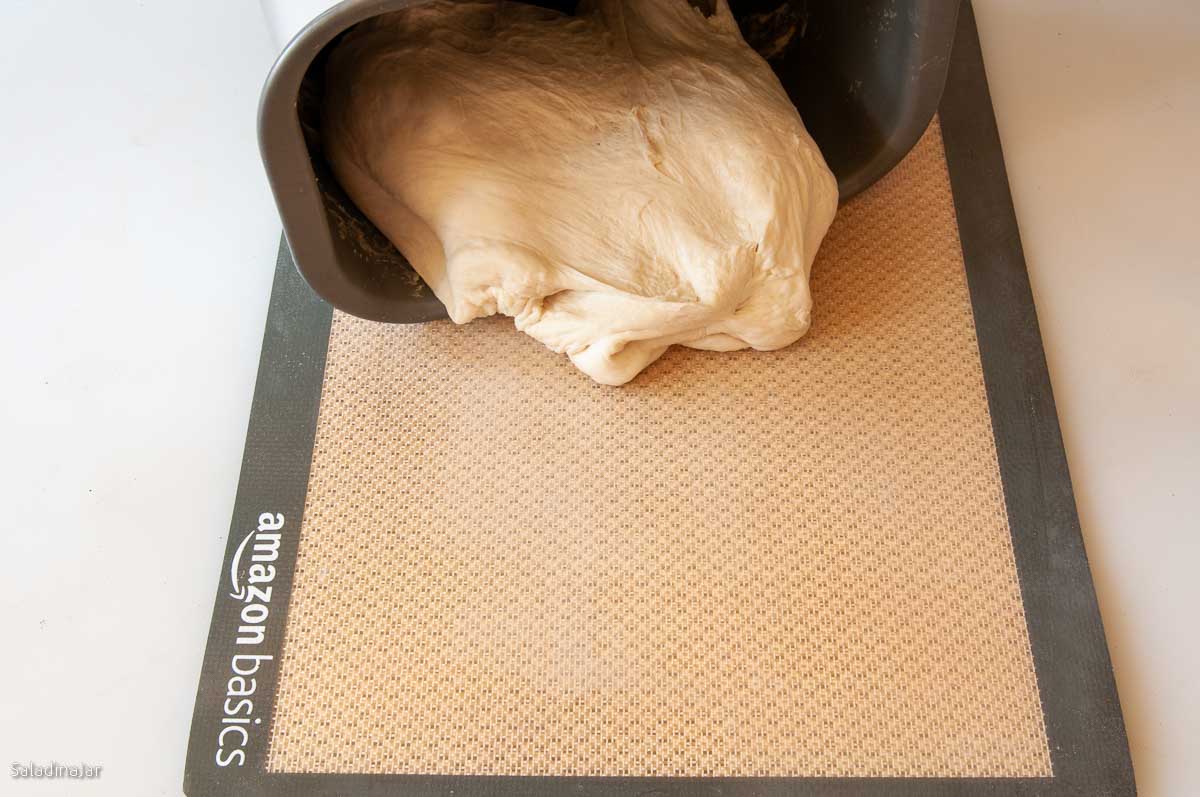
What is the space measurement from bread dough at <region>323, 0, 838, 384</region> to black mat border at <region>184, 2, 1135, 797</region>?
0.28m

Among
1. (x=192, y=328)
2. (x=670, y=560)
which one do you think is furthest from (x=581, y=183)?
(x=192, y=328)

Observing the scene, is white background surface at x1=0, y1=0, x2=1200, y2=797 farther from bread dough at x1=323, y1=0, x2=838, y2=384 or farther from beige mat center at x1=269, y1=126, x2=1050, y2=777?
bread dough at x1=323, y1=0, x2=838, y2=384

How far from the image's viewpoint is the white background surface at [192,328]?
47.0 inches

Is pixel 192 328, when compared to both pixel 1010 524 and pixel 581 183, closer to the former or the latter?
pixel 581 183

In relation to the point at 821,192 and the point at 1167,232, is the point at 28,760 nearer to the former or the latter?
the point at 821,192

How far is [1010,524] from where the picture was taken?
120cm

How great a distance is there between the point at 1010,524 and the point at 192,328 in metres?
1.17

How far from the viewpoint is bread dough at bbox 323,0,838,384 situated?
1.16 m

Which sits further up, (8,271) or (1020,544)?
(8,271)

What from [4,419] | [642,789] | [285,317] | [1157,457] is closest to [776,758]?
[642,789]

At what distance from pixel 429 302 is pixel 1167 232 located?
107 centimetres

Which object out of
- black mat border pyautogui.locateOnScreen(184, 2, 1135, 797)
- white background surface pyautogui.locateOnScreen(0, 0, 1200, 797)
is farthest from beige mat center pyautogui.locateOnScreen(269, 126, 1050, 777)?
white background surface pyautogui.locateOnScreen(0, 0, 1200, 797)

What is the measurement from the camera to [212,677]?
1.16 meters

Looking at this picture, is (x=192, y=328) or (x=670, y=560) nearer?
(x=670, y=560)
